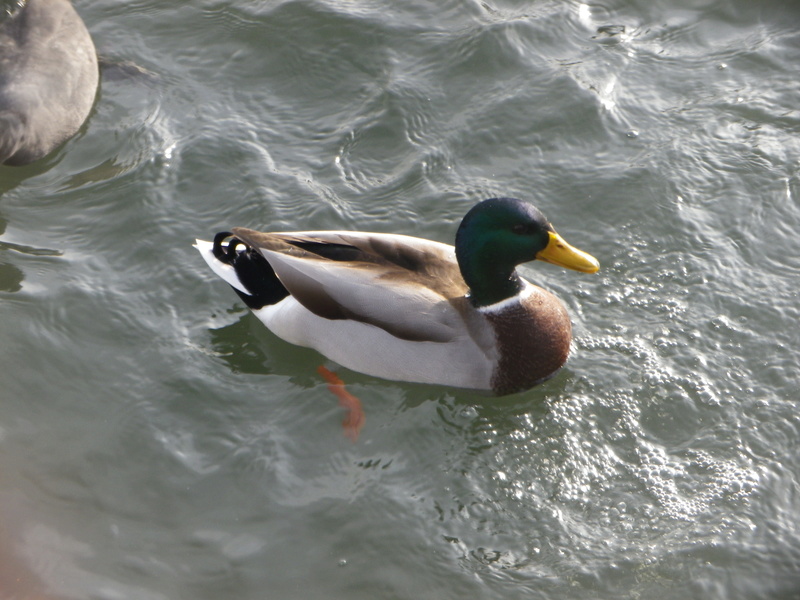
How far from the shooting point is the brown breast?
16.8ft

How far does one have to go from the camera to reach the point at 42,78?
22.2 ft

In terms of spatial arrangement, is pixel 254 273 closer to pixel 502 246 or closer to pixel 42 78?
pixel 502 246

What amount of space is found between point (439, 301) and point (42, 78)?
11.5ft

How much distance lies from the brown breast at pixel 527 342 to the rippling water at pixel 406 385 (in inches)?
6.9

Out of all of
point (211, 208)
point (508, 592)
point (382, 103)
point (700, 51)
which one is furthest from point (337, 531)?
point (700, 51)

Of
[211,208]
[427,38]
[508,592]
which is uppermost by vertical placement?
[427,38]

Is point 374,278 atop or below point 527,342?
atop

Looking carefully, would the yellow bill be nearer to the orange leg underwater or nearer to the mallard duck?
the mallard duck

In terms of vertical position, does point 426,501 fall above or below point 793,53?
below

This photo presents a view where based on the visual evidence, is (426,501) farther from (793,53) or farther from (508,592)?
(793,53)

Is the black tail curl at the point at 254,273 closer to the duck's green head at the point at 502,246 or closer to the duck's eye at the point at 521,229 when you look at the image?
the duck's green head at the point at 502,246

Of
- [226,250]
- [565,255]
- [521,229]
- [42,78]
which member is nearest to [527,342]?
[565,255]

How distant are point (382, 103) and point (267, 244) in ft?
6.50

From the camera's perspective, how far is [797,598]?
423 cm
